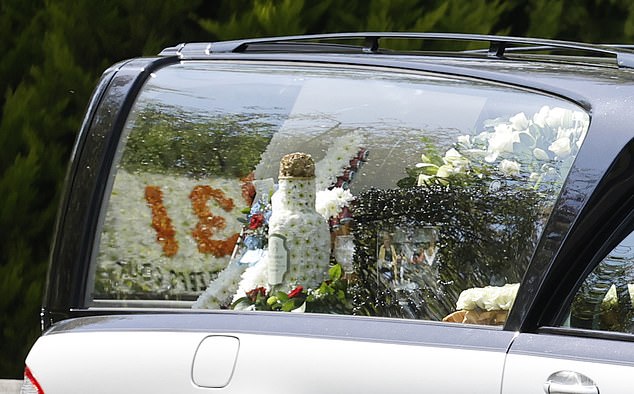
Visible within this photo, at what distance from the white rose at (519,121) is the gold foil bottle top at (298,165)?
56 cm

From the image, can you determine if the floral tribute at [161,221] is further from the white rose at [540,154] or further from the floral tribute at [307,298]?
the white rose at [540,154]

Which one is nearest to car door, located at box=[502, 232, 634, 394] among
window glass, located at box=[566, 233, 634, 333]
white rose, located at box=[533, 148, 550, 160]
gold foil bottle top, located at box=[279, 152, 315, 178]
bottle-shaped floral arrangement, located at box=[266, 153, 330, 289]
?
window glass, located at box=[566, 233, 634, 333]

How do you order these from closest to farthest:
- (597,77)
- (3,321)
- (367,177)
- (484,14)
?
(597,77)
(367,177)
(3,321)
(484,14)

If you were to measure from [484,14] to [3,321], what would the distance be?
300 centimetres

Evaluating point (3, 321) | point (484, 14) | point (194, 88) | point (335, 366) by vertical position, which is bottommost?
point (3, 321)

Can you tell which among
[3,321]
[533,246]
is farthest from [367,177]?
[3,321]

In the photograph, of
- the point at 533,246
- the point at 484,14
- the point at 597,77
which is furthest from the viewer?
the point at 484,14

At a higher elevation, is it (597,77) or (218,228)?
(597,77)

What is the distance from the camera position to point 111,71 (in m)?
3.25

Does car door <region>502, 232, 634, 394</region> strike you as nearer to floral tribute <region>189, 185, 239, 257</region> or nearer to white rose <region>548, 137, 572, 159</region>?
white rose <region>548, 137, 572, 159</region>

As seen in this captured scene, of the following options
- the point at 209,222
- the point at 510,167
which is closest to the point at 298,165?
the point at 209,222

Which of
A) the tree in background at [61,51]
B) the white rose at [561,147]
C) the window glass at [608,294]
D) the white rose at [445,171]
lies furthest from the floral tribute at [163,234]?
the tree in background at [61,51]

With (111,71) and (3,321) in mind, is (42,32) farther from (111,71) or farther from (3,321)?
(111,71)

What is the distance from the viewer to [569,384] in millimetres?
2357
